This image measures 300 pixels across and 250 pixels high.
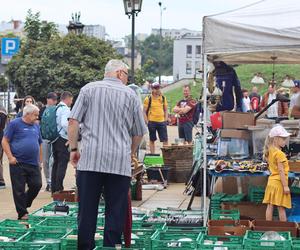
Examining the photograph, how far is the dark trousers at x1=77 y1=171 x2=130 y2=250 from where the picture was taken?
306 inches

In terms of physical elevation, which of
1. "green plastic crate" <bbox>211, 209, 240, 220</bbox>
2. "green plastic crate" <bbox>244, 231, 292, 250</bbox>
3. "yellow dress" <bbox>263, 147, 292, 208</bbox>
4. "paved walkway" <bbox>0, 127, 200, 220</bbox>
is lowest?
"paved walkway" <bbox>0, 127, 200, 220</bbox>

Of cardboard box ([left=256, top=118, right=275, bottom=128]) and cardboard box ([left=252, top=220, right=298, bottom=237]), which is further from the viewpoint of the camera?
cardboard box ([left=256, top=118, right=275, bottom=128])

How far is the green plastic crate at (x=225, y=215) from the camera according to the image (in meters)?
9.62

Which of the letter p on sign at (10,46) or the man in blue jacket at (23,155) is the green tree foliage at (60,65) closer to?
the letter p on sign at (10,46)

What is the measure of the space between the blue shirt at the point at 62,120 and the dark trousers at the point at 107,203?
19.5ft

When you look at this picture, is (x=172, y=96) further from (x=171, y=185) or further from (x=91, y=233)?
(x=91, y=233)

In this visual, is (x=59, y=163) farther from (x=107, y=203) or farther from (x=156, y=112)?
(x=107, y=203)

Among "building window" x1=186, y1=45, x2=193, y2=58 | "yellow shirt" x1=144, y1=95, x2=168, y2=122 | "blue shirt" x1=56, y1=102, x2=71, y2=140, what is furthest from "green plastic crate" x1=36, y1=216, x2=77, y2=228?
"building window" x1=186, y1=45, x2=193, y2=58

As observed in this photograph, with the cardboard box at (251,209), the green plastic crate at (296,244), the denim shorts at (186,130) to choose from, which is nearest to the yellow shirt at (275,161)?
the cardboard box at (251,209)

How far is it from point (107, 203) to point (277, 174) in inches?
115

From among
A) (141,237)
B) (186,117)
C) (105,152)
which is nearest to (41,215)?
(141,237)

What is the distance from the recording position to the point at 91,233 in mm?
7785

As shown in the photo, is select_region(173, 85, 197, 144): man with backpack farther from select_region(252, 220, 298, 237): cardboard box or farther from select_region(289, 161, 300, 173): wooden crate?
select_region(252, 220, 298, 237): cardboard box

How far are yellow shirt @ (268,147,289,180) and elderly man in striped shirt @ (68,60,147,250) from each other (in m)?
2.58
